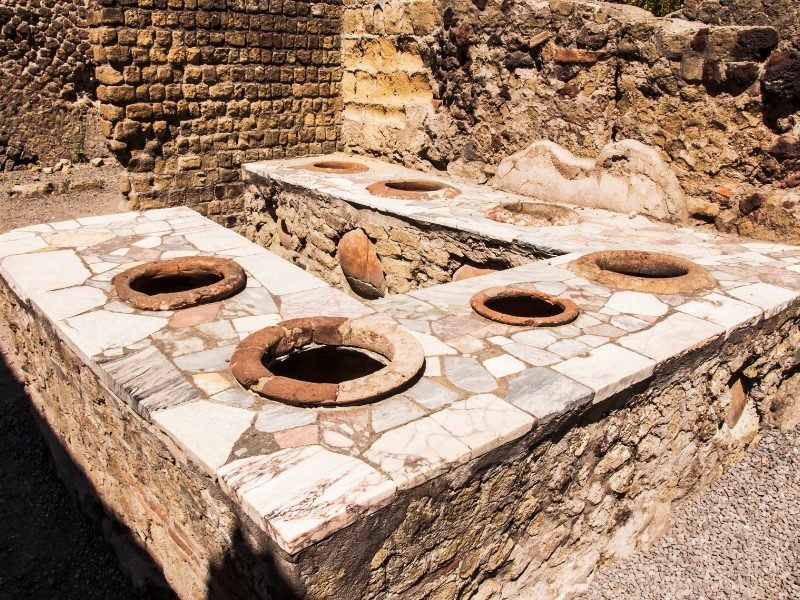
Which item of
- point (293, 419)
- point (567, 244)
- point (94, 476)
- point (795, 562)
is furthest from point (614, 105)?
point (94, 476)

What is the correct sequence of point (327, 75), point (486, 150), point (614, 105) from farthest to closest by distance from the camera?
point (327, 75) → point (486, 150) → point (614, 105)

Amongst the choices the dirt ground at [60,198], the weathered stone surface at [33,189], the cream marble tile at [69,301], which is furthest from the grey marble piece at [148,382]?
the weathered stone surface at [33,189]

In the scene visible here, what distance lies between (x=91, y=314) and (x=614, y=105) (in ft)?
15.1

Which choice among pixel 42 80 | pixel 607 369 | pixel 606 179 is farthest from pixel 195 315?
pixel 42 80

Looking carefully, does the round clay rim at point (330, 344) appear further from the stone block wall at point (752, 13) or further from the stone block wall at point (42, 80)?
the stone block wall at point (42, 80)

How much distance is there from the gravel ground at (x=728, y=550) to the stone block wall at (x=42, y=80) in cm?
1257

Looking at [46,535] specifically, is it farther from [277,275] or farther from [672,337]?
[672,337]

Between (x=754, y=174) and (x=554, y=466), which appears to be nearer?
(x=554, y=466)

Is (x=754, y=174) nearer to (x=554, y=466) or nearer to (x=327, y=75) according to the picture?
(x=554, y=466)

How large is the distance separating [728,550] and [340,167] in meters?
6.00

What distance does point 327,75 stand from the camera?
866 centimetres

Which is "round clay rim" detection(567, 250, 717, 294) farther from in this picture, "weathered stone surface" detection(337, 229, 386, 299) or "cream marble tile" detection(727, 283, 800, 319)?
"weathered stone surface" detection(337, 229, 386, 299)

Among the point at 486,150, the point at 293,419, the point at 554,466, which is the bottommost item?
the point at 554,466

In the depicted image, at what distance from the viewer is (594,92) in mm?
5898
